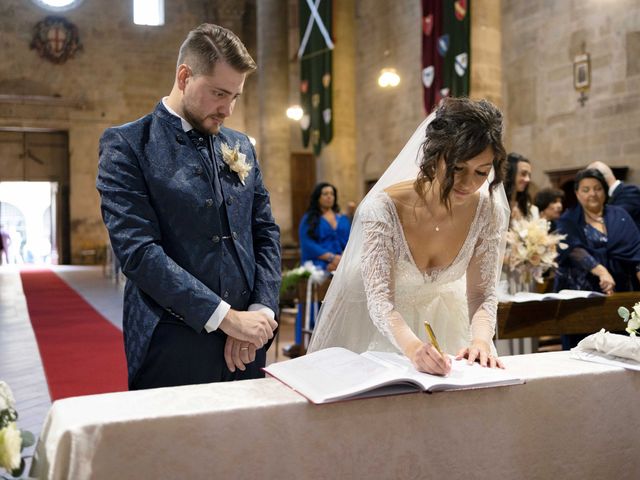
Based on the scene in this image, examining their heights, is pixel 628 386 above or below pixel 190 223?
below

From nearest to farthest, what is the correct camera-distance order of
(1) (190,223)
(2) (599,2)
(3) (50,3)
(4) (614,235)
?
Answer: 1. (1) (190,223)
2. (4) (614,235)
3. (2) (599,2)
4. (3) (50,3)

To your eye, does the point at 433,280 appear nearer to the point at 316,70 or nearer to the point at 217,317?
the point at 217,317

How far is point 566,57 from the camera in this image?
1116cm

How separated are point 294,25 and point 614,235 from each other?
15.8 m

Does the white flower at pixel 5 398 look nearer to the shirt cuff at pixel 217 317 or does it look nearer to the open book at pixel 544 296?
the shirt cuff at pixel 217 317

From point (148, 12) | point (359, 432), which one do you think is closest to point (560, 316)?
point (359, 432)

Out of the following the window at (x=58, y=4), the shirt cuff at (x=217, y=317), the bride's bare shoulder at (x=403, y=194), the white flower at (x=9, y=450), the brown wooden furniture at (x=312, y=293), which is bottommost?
the brown wooden furniture at (x=312, y=293)

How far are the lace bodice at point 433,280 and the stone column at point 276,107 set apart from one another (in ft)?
45.1

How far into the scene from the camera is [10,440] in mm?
1334

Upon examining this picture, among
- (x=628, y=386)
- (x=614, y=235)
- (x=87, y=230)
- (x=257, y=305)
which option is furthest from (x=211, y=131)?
(x=87, y=230)

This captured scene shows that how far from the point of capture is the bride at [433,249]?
2328mm

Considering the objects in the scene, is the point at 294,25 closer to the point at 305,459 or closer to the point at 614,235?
the point at 614,235

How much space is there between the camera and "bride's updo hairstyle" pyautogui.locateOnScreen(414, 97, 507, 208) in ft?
7.55

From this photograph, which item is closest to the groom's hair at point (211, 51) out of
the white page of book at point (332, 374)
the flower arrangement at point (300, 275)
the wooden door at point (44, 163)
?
the white page of book at point (332, 374)
